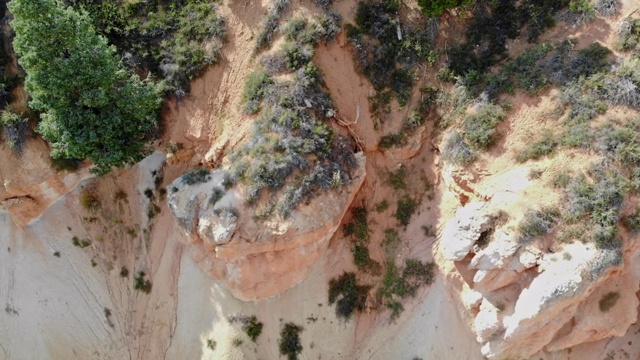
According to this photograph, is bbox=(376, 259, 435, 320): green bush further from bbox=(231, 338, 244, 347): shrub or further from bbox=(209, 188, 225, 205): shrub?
bbox=(209, 188, 225, 205): shrub

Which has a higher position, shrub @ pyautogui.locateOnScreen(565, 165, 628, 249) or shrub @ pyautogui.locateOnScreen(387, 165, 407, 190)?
shrub @ pyautogui.locateOnScreen(387, 165, 407, 190)

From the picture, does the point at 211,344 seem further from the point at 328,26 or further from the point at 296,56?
the point at 328,26


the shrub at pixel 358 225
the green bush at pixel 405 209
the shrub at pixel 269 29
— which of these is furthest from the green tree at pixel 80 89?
the green bush at pixel 405 209

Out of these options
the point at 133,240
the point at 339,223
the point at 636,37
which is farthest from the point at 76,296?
the point at 636,37

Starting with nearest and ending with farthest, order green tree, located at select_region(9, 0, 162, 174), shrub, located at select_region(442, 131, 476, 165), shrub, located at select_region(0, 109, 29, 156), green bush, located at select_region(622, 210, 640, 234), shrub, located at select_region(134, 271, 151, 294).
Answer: green bush, located at select_region(622, 210, 640, 234), green tree, located at select_region(9, 0, 162, 174), shrub, located at select_region(442, 131, 476, 165), shrub, located at select_region(0, 109, 29, 156), shrub, located at select_region(134, 271, 151, 294)

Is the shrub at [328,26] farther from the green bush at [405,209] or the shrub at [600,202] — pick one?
the shrub at [600,202]

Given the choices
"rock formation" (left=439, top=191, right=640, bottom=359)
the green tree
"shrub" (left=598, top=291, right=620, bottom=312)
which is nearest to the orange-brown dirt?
"rock formation" (left=439, top=191, right=640, bottom=359)
